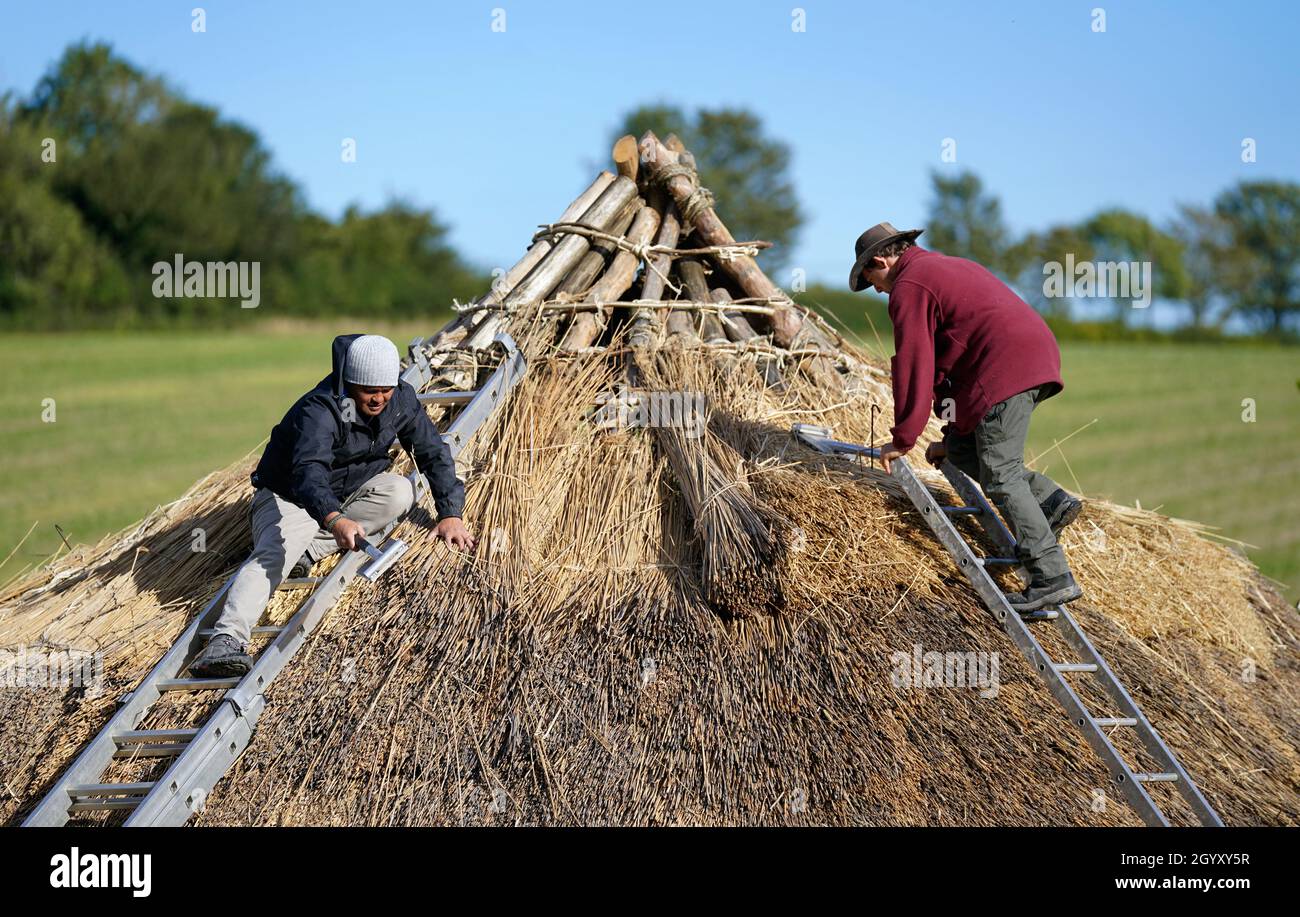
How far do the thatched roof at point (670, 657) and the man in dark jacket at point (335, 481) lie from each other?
0.22 m

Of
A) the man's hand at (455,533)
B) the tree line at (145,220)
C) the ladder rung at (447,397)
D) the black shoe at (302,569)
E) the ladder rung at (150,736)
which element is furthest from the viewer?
the tree line at (145,220)

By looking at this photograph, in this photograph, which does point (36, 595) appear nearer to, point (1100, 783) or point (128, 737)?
point (128, 737)

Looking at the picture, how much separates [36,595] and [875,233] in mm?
5363

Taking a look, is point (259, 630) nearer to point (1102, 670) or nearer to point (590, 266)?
point (590, 266)

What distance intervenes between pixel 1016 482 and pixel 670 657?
1.94 meters

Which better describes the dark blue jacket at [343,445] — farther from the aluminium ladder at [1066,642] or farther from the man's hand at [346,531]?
the aluminium ladder at [1066,642]

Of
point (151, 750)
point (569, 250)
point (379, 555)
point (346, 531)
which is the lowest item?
point (151, 750)

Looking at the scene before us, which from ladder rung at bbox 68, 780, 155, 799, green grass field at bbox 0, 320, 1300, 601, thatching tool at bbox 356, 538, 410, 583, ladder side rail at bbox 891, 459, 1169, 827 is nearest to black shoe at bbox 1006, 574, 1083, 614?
ladder side rail at bbox 891, 459, 1169, 827

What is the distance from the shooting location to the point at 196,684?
5.57 metres

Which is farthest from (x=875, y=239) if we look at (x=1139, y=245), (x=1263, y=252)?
(x=1139, y=245)

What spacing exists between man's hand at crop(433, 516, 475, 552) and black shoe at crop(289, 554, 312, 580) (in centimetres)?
76

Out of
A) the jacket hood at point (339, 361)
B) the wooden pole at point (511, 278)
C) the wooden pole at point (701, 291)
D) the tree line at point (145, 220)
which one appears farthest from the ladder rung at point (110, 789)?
the tree line at point (145, 220)

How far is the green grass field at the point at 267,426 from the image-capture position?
20.9 meters

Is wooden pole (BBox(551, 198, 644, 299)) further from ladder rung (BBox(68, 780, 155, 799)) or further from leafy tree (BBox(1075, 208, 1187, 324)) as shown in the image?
leafy tree (BBox(1075, 208, 1187, 324))
